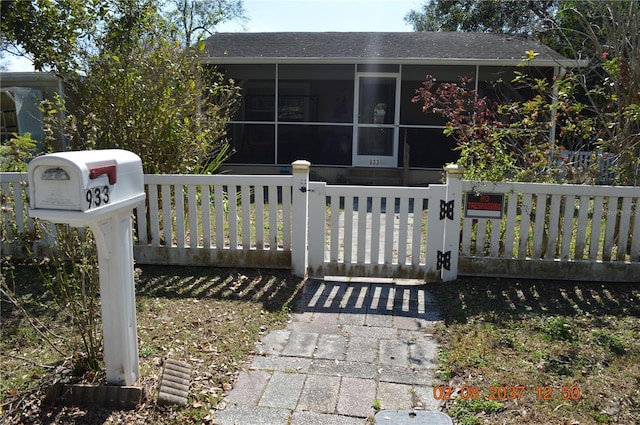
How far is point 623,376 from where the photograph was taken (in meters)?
3.14

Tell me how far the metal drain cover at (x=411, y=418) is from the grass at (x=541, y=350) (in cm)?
9

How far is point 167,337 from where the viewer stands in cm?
370

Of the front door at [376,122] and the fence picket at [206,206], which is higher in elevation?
the front door at [376,122]

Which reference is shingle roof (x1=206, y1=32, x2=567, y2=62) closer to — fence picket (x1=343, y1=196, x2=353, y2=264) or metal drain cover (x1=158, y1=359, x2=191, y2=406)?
fence picket (x1=343, y1=196, x2=353, y2=264)

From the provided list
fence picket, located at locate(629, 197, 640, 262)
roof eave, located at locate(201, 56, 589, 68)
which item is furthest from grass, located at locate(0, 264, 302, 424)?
roof eave, located at locate(201, 56, 589, 68)

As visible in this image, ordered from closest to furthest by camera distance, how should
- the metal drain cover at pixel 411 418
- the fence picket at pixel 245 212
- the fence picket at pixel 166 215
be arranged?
1. the metal drain cover at pixel 411 418
2. the fence picket at pixel 245 212
3. the fence picket at pixel 166 215

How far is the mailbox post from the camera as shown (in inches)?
91.0

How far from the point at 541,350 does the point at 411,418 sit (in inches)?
51.6

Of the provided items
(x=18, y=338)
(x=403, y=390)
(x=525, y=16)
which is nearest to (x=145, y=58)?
(x=18, y=338)

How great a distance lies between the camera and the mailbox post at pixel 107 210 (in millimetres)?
2311

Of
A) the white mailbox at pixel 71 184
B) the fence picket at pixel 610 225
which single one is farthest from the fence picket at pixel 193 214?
the fence picket at pixel 610 225

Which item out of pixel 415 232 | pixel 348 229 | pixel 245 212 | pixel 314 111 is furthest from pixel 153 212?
pixel 314 111

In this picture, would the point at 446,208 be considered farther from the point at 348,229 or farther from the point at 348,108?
the point at 348,108

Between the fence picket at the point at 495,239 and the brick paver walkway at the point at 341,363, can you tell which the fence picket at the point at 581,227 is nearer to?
the fence picket at the point at 495,239
